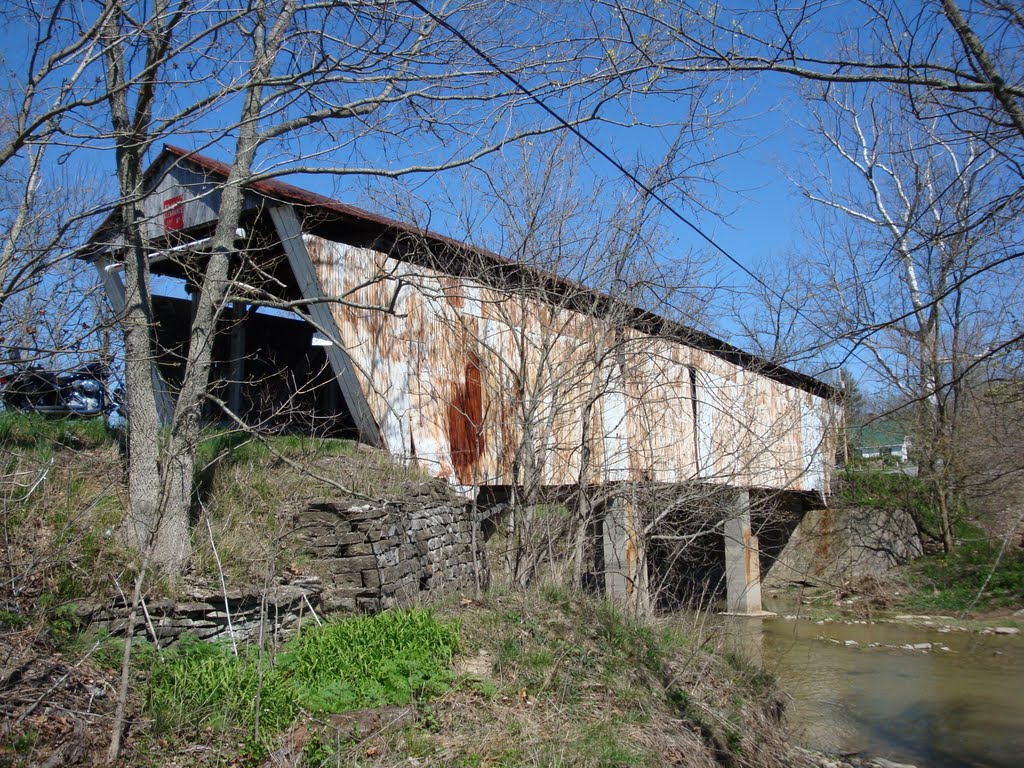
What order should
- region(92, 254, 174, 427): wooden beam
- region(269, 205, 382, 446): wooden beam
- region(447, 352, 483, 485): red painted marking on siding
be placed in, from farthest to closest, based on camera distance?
region(447, 352, 483, 485): red painted marking on siding → region(92, 254, 174, 427): wooden beam → region(269, 205, 382, 446): wooden beam

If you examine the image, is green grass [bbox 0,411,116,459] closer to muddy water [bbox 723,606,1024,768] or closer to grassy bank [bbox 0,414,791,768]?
grassy bank [bbox 0,414,791,768]

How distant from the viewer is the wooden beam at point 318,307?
9562 mm

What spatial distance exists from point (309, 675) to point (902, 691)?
9.19 metres

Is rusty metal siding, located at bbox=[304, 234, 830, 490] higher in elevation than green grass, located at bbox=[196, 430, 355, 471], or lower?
higher

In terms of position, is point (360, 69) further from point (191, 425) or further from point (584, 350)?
point (584, 350)

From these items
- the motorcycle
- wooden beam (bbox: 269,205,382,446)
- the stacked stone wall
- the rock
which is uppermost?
wooden beam (bbox: 269,205,382,446)

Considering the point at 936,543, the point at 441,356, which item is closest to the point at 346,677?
the point at 441,356

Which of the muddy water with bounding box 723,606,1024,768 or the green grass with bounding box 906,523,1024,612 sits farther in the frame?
the green grass with bounding box 906,523,1024,612

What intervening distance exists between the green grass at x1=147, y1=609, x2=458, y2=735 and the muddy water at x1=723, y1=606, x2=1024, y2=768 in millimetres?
4232

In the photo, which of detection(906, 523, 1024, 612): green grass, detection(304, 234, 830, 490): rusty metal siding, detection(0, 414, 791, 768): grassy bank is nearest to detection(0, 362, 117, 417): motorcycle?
detection(0, 414, 791, 768): grassy bank

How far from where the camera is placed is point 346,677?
593 cm

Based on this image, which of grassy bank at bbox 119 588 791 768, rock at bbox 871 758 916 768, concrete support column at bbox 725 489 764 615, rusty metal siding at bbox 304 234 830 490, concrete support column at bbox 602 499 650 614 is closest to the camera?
grassy bank at bbox 119 588 791 768

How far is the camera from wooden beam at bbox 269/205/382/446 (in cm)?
956

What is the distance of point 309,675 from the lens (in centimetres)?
589
